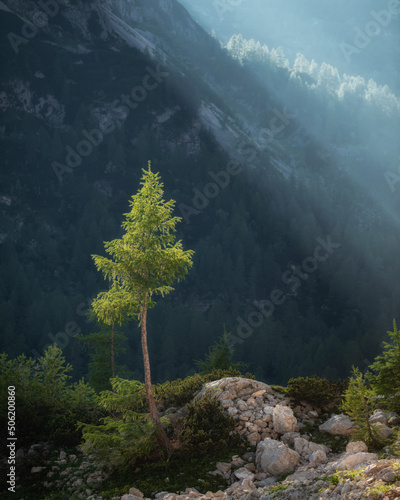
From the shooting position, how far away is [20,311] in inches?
2805

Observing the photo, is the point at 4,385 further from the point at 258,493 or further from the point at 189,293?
the point at 189,293

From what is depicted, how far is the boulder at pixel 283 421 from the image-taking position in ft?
43.1

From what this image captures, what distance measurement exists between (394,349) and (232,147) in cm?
10483

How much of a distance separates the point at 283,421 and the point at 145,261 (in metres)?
7.41

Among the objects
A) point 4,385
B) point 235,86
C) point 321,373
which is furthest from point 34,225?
point 235,86

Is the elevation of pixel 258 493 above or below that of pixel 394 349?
below

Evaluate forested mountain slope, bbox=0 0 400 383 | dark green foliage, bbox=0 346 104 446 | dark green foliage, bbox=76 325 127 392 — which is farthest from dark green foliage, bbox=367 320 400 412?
forested mountain slope, bbox=0 0 400 383

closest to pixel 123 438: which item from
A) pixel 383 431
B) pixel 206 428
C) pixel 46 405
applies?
pixel 206 428

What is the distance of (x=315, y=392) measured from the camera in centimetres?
1511

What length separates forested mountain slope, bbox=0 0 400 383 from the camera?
6925cm

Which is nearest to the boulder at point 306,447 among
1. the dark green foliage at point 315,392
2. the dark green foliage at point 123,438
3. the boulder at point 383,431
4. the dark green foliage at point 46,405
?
the boulder at point 383,431

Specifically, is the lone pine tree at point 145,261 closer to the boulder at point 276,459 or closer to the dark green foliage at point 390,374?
the boulder at point 276,459

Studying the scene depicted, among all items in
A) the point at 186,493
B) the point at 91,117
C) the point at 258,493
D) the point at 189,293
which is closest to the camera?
the point at 258,493

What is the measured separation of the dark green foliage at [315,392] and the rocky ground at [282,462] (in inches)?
12.9
